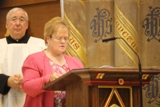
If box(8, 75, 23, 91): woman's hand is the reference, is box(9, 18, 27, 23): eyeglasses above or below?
above

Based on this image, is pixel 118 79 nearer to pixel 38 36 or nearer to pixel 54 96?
pixel 54 96

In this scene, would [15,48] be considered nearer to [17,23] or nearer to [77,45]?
[17,23]

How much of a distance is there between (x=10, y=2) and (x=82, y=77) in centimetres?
356

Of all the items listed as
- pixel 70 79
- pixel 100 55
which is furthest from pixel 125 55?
pixel 70 79

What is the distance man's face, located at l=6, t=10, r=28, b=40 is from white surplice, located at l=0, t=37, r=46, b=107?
15cm

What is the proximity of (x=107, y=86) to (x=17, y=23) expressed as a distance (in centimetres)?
246

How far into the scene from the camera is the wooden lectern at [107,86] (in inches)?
117

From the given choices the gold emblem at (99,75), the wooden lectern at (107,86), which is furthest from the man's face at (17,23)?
the gold emblem at (99,75)

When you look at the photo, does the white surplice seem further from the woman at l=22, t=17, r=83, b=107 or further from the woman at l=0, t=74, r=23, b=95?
the woman at l=22, t=17, r=83, b=107

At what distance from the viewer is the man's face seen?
5254mm

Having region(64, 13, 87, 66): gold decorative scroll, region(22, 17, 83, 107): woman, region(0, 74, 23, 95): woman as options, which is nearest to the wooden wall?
region(64, 13, 87, 66): gold decorative scroll

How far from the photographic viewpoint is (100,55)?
17.2 feet

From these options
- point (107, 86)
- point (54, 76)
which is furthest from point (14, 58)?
point (107, 86)

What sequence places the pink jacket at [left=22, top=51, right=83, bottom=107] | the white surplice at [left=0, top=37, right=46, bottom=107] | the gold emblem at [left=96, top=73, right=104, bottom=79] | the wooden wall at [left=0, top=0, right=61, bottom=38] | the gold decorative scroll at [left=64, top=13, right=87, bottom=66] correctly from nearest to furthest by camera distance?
the gold emblem at [left=96, top=73, right=104, bottom=79]
the pink jacket at [left=22, top=51, right=83, bottom=107]
the white surplice at [left=0, top=37, right=46, bottom=107]
the gold decorative scroll at [left=64, top=13, right=87, bottom=66]
the wooden wall at [left=0, top=0, right=61, bottom=38]
